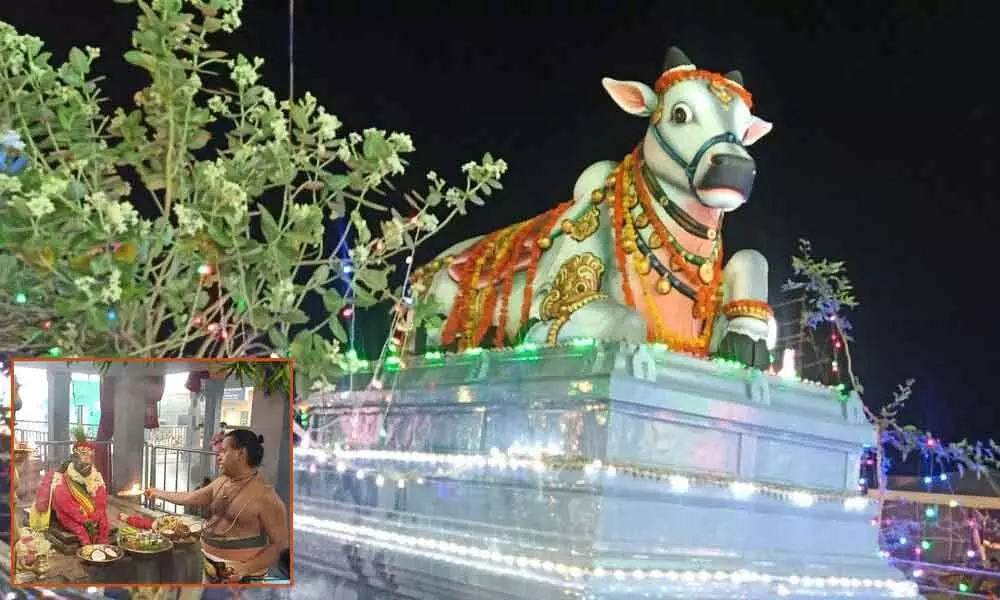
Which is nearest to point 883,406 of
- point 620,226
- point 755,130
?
point 755,130

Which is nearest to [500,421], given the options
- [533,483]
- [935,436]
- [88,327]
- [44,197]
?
[533,483]

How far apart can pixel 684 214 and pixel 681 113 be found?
0.58 metres

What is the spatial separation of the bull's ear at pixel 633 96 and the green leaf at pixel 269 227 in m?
3.36

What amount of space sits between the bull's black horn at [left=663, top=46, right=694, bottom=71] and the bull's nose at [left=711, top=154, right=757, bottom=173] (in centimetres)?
74

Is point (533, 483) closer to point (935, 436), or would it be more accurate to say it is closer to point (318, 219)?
point (318, 219)

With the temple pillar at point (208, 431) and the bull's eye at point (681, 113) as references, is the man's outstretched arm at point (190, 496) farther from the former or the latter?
the bull's eye at point (681, 113)

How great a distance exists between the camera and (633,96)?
549cm

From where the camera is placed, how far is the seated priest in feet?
8.66

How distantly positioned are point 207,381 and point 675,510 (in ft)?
8.18

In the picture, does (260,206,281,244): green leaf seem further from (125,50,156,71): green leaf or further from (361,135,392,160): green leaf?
(125,50,156,71): green leaf

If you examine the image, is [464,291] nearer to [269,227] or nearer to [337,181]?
[337,181]

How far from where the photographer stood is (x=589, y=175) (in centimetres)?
569

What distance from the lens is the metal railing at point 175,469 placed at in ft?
8.91

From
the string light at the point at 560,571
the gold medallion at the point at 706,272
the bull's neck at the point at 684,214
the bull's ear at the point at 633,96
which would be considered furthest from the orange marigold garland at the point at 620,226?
the string light at the point at 560,571
